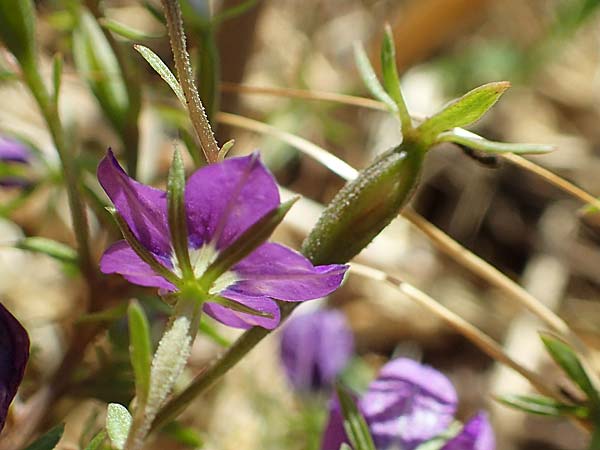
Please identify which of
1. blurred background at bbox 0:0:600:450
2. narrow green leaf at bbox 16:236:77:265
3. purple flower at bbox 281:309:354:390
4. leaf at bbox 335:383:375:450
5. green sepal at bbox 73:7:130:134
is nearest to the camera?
leaf at bbox 335:383:375:450

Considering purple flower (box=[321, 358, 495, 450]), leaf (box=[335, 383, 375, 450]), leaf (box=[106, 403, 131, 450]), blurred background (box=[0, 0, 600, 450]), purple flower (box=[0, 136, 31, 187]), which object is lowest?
blurred background (box=[0, 0, 600, 450])

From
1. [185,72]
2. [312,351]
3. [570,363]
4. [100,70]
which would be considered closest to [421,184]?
[312,351]

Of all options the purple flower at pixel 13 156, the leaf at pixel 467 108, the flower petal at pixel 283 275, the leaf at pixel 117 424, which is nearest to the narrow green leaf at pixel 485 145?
the leaf at pixel 467 108

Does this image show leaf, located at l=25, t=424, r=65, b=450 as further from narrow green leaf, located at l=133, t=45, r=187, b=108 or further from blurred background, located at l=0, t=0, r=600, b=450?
blurred background, located at l=0, t=0, r=600, b=450

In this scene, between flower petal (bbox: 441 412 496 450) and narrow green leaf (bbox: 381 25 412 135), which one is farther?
flower petal (bbox: 441 412 496 450)

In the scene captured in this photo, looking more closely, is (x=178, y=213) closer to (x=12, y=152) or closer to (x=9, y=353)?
(x=9, y=353)

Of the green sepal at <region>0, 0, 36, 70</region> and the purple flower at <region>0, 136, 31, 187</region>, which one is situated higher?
the green sepal at <region>0, 0, 36, 70</region>

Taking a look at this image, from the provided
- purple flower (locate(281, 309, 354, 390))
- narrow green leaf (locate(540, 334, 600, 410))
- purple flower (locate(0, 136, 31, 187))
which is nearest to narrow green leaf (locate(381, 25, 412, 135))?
narrow green leaf (locate(540, 334, 600, 410))
